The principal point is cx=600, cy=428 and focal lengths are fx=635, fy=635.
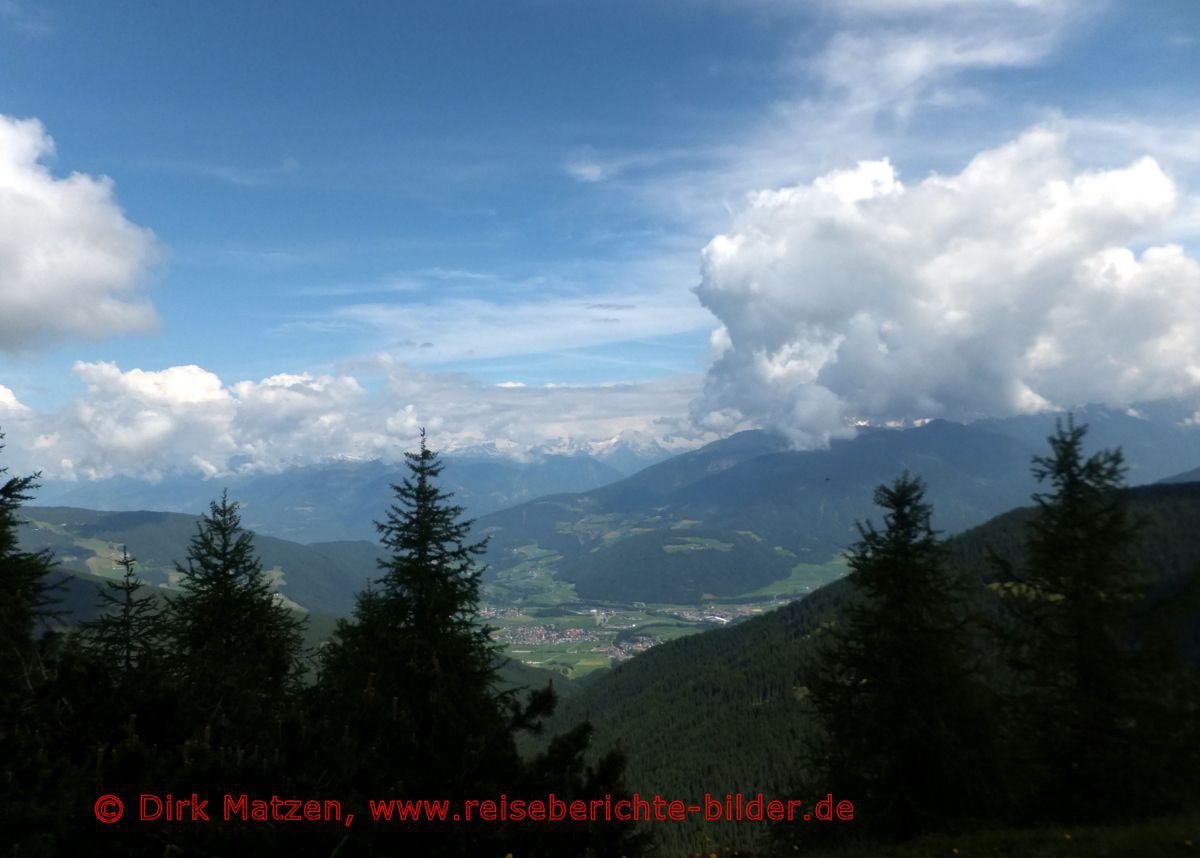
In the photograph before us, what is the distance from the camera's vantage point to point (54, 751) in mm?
8578

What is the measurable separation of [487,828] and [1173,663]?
17.3 metres

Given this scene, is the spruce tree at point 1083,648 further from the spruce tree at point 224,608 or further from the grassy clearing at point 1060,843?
the spruce tree at point 224,608

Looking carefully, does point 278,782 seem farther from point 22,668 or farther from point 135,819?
point 22,668

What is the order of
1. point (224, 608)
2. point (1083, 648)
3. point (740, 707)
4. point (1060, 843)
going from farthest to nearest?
point (740, 707) < point (224, 608) < point (1083, 648) < point (1060, 843)

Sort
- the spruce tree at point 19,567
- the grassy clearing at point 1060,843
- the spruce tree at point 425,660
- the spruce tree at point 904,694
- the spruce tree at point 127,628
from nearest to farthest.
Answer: the spruce tree at point 425,660 → the grassy clearing at point 1060,843 → the spruce tree at point 904,694 → the spruce tree at point 19,567 → the spruce tree at point 127,628

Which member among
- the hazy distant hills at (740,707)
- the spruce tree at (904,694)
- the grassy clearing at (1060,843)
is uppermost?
the spruce tree at (904,694)

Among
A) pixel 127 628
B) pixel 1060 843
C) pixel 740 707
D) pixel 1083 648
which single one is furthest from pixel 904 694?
pixel 740 707

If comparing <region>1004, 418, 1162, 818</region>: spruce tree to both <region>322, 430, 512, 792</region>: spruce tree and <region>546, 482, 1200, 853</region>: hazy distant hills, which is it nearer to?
<region>322, 430, 512, 792</region>: spruce tree

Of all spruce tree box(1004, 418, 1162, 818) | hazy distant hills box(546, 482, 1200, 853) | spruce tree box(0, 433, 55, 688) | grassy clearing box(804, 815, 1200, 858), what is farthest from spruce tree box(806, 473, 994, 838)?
hazy distant hills box(546, 482, 1200, 853)

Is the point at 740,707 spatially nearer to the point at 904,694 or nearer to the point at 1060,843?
the point at 904,694

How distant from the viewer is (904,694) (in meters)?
15.8

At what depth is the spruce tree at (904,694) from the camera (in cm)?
1513

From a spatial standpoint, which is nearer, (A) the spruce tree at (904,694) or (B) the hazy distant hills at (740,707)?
(A) the spruce tree at (904,694)

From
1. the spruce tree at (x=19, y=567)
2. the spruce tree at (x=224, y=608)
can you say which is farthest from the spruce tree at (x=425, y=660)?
the spruce tree at (x=19, y=567)
